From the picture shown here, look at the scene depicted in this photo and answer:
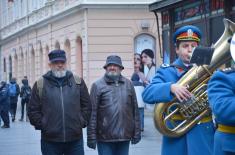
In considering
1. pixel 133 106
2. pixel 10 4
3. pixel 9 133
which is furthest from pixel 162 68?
pixel 10 4

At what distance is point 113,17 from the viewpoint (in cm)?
2833

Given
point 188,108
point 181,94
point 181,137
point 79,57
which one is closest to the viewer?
point 181,94

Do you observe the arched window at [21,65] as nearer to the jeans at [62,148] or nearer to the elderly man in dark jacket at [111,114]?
the elderly man in dark jacket at [111,114]

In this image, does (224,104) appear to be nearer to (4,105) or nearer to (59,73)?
(59,73)

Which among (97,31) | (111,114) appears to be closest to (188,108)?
(111,114)

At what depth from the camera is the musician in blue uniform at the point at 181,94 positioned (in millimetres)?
5344

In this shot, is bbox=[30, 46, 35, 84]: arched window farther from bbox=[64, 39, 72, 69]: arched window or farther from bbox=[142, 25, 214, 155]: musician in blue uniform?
bbox=[142, 25, 214, 155]: musician in blue uniform

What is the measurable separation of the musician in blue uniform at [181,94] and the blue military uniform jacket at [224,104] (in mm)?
984

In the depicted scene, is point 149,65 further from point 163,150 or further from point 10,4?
point 10,4

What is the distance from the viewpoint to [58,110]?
6895mm

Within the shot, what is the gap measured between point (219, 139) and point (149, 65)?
2280 centimetres

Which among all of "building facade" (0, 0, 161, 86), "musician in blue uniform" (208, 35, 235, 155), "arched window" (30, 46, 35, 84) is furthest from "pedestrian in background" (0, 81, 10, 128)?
"arched window" (30, 46, 35, 84)

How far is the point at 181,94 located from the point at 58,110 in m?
2.03

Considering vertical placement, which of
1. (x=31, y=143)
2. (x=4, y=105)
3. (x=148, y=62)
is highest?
(x=148, y=62)
